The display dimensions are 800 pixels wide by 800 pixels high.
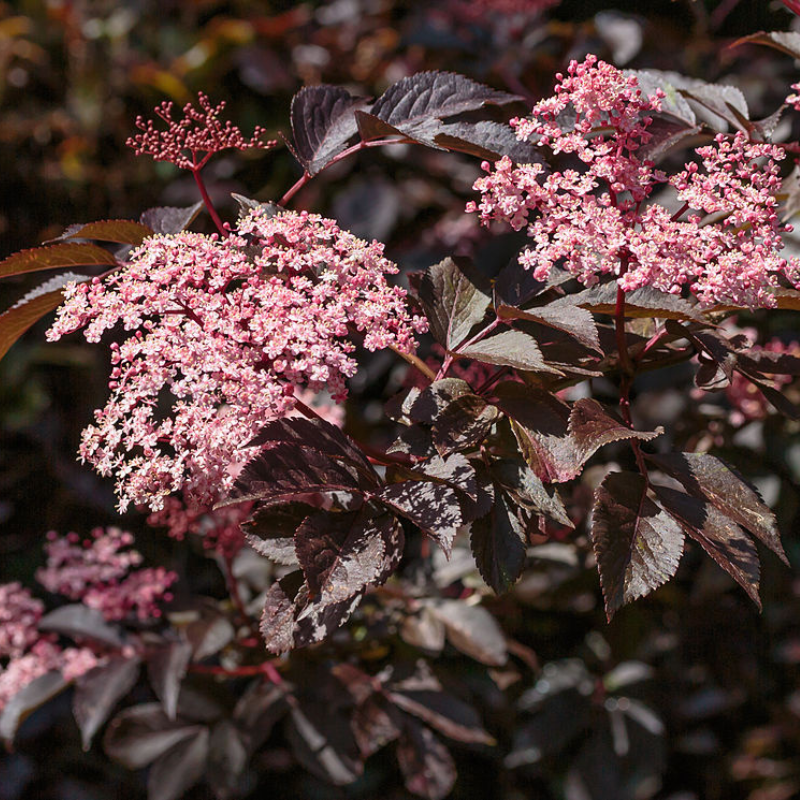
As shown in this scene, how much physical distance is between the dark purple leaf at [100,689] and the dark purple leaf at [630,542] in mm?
882

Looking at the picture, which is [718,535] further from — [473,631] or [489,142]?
[473,631]

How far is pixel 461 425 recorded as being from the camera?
29.6 inches

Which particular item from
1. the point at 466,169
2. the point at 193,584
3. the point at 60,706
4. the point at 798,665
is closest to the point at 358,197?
the point at 466,169

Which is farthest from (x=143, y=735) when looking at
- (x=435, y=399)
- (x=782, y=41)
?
(x=782, y=41)

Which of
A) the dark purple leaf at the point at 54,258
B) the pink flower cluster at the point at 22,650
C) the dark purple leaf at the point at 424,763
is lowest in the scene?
the dark purple leaf at the point at 424,763

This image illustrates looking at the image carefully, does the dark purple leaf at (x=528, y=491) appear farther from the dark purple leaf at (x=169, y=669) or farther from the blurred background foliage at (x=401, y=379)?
the dark purple leaf at (x=169, y=669)

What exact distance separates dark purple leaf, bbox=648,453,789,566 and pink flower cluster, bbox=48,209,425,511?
0.89ft

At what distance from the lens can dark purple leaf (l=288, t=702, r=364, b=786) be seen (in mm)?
1278

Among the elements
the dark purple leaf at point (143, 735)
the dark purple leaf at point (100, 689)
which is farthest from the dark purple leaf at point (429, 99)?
the dark purple leaf at point (143, 735)

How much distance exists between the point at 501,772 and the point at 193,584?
777mm

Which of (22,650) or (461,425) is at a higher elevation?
(461,425)

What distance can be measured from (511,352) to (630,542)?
7.4 inches

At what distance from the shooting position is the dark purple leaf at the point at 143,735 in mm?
1400

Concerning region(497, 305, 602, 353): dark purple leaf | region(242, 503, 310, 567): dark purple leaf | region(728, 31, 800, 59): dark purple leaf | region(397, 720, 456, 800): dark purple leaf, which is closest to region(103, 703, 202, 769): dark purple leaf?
region(397, 720, 456, 800): dark purple leaf
